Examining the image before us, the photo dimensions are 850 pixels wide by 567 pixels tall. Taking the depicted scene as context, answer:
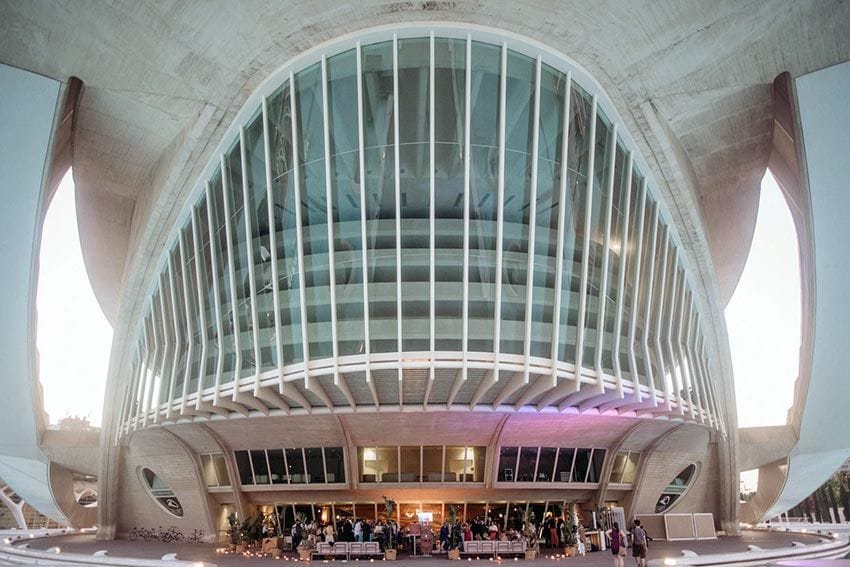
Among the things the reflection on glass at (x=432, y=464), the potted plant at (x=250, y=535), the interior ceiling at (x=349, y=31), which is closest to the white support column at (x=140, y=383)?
the interior ceiling at (x=349, y=31)

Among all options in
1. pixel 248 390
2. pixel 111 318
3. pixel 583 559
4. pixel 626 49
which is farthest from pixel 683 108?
pixel 111 318

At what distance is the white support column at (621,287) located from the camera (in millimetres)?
19844

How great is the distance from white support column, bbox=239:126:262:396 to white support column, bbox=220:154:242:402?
0.61m

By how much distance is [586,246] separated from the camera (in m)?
19.3

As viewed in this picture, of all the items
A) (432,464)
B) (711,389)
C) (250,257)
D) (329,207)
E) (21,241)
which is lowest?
(432,464)

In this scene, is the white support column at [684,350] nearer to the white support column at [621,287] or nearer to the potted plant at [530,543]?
the white support column at [621,287]

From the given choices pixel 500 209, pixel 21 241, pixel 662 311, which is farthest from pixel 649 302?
pixel 21 241

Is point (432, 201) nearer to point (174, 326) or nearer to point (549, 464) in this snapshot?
point (174, 326)

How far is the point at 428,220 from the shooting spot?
18938mm

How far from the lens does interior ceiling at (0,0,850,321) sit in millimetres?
17984

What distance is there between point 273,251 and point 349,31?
289 inches

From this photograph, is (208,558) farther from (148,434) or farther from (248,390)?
A: (148,434)

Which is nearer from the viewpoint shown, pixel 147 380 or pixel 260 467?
pixel 147 380

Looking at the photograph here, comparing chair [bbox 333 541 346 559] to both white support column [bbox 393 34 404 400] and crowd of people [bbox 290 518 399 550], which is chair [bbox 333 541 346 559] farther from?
white support column [bbox 393 34 404 400]
